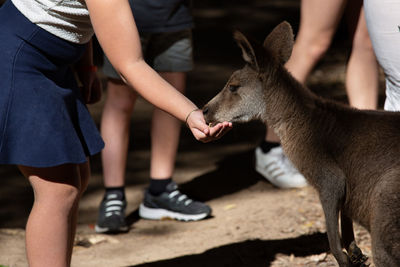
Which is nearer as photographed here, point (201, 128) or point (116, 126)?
point (201, 128)

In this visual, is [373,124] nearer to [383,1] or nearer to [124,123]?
[383,1]

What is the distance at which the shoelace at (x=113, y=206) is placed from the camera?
3.94 meters

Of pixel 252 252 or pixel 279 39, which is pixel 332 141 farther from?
pixel 252 252

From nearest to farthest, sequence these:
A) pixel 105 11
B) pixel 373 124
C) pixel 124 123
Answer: pixel 105 11 < pixel 373 124 < pixel 124 123

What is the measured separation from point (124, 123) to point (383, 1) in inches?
68.7

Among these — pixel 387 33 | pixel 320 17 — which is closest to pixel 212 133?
pixel 387 33

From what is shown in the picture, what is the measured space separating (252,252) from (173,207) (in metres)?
0.76

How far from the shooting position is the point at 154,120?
4.11m

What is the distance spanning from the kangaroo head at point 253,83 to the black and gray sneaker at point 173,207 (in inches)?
57.8

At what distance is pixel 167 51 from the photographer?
13.0ft

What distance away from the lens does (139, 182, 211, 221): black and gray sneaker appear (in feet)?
13.4

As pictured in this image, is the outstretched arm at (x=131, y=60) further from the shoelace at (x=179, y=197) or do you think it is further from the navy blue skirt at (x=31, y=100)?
the shoelace at (x=179, y=197)

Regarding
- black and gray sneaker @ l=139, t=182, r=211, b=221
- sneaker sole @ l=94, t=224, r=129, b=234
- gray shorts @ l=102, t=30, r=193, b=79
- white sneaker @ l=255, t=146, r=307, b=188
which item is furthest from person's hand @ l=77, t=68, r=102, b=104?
white sneaker @ l=255, t=146, r=307, b=188

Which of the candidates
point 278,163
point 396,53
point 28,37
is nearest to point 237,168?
point 278,163
